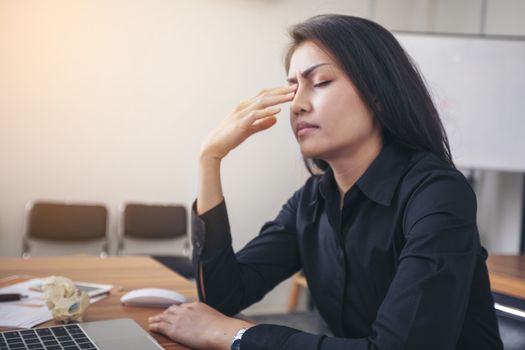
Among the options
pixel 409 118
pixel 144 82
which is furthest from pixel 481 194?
pixel 409 118

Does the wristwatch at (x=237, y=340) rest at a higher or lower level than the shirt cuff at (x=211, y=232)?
lower

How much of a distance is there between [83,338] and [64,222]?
7.39 feet

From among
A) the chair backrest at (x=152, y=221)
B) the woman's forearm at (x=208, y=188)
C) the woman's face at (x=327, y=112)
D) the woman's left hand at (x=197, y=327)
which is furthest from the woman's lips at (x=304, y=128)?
the chair backrest at (x=152, y=221)

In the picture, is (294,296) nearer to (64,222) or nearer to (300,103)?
(64,222)

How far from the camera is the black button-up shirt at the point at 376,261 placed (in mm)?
793

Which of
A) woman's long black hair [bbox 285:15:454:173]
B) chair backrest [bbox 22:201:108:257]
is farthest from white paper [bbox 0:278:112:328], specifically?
chair backrest [bbox 22:201:108:257]

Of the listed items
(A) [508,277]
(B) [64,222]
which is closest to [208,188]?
(A) [508,277]

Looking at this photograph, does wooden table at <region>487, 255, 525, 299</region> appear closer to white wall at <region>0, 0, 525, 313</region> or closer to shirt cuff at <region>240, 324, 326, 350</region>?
shirt cuff at <region>240, 324, 326, 350</region>

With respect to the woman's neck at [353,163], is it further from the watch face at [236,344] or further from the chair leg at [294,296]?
the chair leg at [294,296]

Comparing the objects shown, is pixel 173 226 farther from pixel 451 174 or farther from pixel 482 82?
pixel 451 174

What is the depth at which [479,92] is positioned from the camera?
3148 millimetres

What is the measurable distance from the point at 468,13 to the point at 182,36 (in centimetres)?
208

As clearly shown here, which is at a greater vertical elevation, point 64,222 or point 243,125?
point 243,125

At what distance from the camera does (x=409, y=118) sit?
41.4 inches
